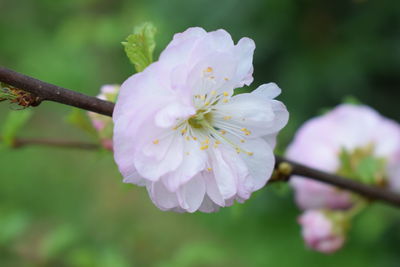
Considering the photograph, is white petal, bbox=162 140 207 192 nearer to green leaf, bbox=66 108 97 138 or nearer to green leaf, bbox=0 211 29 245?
green leaf, bbox=66 108 97 138

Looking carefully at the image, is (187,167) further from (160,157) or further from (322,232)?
(322,232)

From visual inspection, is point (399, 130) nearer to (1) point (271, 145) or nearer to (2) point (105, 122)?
(1) point (271, 145)

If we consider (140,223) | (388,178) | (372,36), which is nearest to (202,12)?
(372,36)

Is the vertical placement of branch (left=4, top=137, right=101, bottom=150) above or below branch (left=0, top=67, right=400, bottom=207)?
below

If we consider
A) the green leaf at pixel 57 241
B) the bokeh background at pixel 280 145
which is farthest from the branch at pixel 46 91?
the bokeh background at pixel 280 145

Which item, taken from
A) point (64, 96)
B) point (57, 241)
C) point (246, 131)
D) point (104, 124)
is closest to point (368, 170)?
point (246, 131)

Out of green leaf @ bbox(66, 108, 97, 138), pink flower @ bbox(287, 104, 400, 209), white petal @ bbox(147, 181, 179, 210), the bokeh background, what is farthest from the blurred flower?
→ the bokeh background

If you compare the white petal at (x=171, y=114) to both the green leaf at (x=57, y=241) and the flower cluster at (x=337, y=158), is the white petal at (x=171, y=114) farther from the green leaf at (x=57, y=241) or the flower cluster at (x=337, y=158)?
the green leaf at (x=57, y=241)
